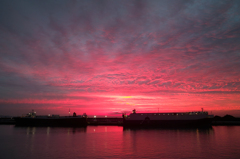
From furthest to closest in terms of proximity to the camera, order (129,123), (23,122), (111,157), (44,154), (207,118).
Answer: (23,122)
(129,123)
(207,118)
(44,154)
(111,157)

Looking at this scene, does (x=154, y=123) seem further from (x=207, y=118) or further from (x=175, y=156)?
(x=175, y=156)

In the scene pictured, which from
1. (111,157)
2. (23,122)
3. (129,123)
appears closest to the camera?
(111,157)

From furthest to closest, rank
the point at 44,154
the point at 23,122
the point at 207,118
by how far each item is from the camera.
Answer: the point at 23,122
the point at 207,118
the point at 44,154

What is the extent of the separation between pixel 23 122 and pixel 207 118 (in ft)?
336

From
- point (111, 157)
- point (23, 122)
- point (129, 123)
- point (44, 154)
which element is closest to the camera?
point (111, 157)

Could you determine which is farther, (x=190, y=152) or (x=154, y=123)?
(x=154, y=123)

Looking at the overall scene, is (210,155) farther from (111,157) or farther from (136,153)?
(111,157)

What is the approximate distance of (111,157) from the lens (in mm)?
25891

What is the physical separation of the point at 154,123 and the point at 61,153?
66862mm

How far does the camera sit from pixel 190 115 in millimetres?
86062

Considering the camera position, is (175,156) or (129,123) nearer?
(175,156)

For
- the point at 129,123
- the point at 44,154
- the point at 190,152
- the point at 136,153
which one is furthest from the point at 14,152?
the point at 129,123

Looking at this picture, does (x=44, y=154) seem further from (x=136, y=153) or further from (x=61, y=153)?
(x=136, y=153)

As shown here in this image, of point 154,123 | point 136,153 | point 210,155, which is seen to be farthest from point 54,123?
point 210,155
